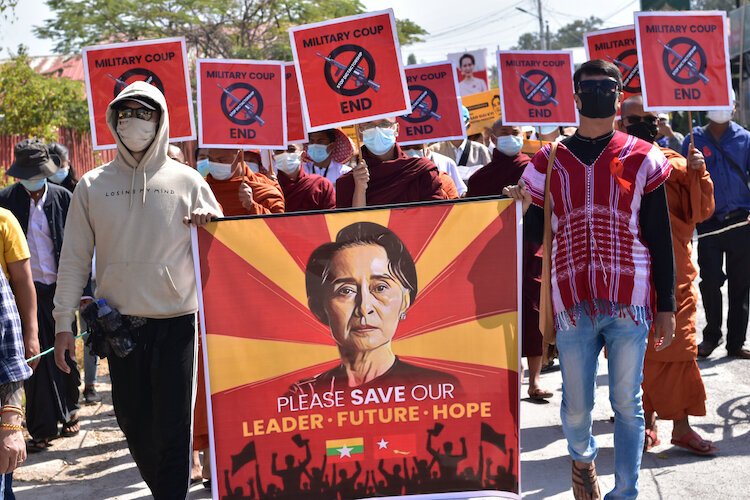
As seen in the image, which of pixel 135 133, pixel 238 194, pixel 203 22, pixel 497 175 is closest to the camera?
pixel 135 133

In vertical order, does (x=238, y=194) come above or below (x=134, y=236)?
above

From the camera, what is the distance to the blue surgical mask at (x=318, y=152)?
29.0ft

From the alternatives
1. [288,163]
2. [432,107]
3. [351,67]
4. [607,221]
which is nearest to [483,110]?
[432,107]

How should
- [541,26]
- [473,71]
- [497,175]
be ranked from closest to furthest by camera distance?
1. [497,175]
2. [473,71]
3. [541,26]

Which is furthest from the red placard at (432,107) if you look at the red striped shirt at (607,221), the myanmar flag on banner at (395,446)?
the myanmar flag on banner at (395,446)

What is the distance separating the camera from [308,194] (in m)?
8.05

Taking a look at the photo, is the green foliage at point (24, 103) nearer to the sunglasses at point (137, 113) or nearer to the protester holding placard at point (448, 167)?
the protester holding placard at point (448, 167)

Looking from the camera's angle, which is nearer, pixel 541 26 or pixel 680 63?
pixel 680 63

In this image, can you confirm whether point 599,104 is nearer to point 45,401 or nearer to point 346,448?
point 346,448

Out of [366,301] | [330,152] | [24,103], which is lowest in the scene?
[366,301]

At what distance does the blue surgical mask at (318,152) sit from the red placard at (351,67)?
8.73ft

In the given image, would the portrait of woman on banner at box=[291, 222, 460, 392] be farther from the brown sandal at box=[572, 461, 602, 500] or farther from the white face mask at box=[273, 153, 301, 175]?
the white face mask at box=[273, 153, 301, 175]

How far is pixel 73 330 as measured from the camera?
4652mm

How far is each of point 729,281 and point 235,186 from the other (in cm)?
442
